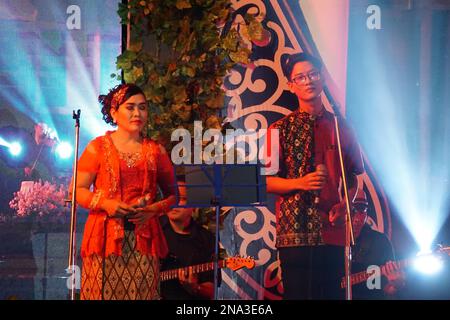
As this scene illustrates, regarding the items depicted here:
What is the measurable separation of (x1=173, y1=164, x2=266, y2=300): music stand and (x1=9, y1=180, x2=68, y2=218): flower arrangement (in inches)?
60.7

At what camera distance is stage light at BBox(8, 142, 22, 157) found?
7254 mm

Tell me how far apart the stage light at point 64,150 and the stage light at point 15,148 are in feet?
1.00

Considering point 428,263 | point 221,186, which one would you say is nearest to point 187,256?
point 221,186

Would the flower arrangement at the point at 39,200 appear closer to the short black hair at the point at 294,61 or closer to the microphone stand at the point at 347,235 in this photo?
the short black hair at the point at 294,61

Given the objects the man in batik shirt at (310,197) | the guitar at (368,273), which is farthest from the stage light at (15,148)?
the guitar at (368,273)

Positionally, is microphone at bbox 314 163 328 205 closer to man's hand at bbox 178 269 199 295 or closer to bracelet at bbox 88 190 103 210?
man's hand at bbox 178 269 199 295

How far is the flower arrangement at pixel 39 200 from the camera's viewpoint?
23.6 ft

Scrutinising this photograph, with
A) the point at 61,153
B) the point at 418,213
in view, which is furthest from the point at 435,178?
the point at 61,153

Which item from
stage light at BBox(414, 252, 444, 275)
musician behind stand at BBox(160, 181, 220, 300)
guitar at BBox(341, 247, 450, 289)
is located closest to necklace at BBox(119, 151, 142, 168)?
musician behind stand at BBox(160, 181, 220, 300)

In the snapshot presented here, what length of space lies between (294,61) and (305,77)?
0.52 ft

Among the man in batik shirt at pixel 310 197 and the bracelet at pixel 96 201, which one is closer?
the bracelet at pixel 96 201

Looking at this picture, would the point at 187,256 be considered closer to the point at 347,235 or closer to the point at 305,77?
the point at 347,235

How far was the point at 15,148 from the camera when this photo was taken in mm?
7262
